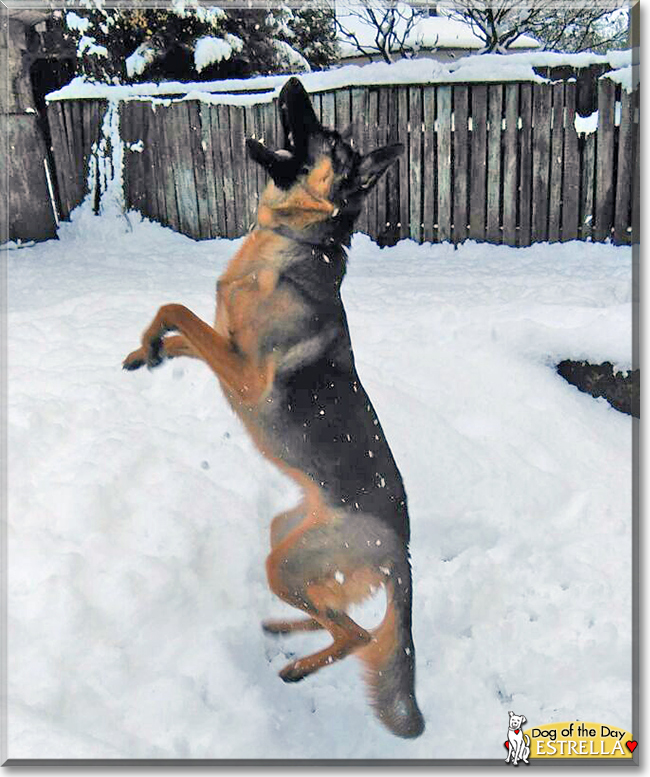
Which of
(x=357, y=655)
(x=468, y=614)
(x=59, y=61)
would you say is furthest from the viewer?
(x=59, y=61)

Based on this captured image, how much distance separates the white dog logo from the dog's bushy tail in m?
0.35

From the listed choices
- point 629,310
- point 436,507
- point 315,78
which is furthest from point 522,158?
point 436,507

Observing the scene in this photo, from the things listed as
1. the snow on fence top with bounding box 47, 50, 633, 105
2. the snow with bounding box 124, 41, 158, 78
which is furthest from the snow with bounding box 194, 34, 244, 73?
the snow on fence top with bounding box 47, 50, 633, 105

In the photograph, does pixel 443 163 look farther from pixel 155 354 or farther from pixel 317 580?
pixel 317 580

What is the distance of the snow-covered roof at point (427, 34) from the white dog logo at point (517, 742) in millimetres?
8834

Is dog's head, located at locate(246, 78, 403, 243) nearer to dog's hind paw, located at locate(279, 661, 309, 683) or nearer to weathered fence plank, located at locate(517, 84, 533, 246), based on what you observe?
dog's hind paw, located at locate(279, 661, 309, 683)

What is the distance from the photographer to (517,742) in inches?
94.8

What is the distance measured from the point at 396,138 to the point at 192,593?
5.61 meters

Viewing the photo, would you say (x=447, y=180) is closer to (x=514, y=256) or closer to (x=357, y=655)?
(x=514, y=256)

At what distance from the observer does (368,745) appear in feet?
8.74

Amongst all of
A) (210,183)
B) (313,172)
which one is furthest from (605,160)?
(313,172)

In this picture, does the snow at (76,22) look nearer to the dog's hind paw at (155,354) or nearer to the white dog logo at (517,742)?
the dog's hind paw at (155,354)

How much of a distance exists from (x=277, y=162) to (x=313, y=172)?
121mm

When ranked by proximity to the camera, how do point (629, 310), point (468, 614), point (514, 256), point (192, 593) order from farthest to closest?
1. point (514, 256)
2. point (629, 310)
3. point (468, 614)
4. point (192, 593)
